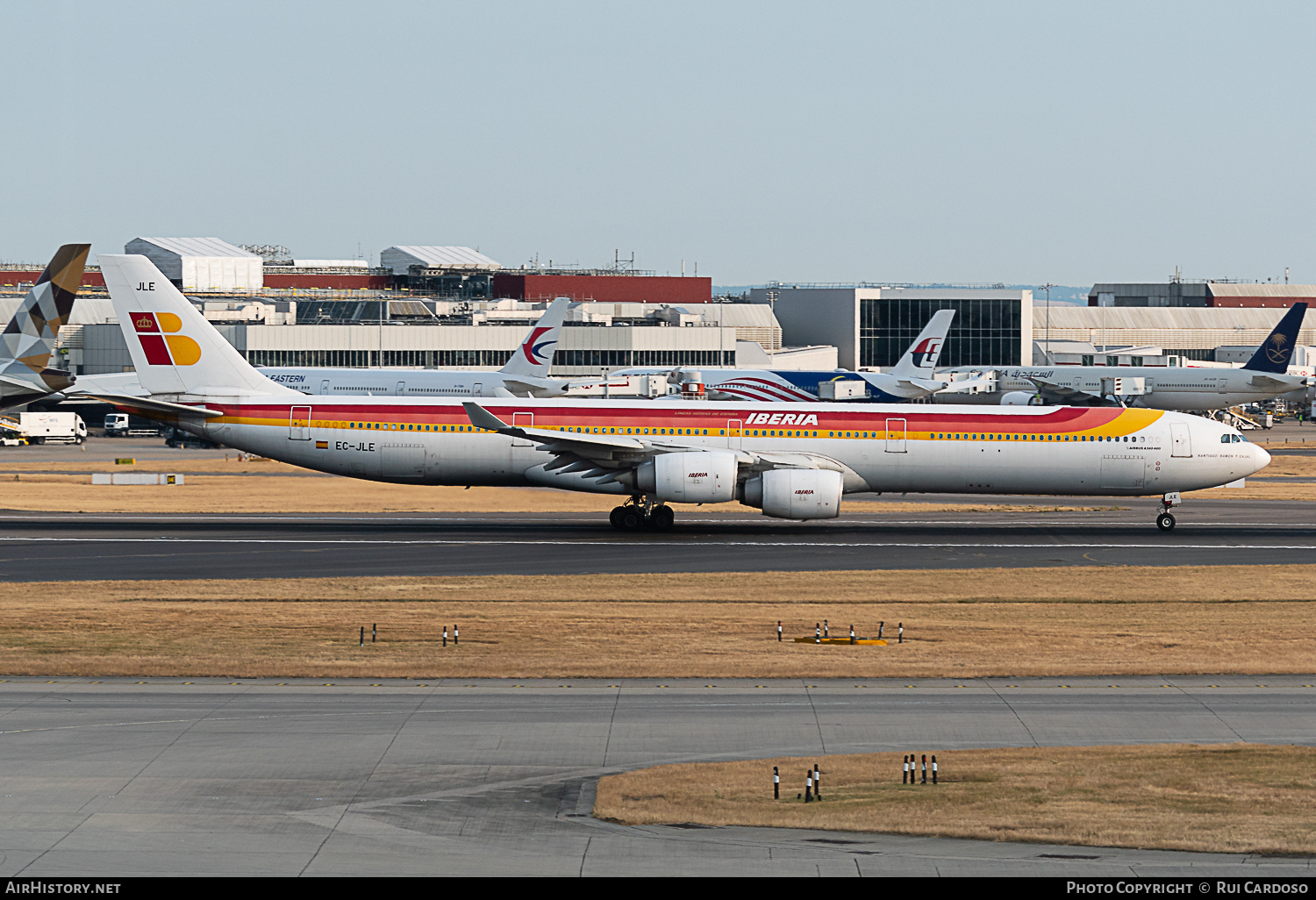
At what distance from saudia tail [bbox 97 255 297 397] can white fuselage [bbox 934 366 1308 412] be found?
244ft

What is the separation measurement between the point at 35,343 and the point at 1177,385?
9134 centimetres

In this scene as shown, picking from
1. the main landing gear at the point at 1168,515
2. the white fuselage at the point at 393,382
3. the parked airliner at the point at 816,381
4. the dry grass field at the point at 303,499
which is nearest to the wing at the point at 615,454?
the dry grass field at the point at 303,499

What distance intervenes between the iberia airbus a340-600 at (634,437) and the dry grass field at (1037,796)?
26.2 m

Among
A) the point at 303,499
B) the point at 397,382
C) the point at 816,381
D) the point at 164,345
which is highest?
the point at 164,345

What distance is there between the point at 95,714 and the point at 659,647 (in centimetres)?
1066

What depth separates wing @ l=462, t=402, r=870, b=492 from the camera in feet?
146

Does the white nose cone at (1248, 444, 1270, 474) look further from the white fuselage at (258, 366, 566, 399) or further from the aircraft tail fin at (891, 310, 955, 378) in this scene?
the aircraft tail fin at (891, 310, 955, 378)

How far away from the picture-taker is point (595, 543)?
43.8 metres

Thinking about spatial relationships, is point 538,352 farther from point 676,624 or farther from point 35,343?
point 676,624

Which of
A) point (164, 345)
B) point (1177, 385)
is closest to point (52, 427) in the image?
point (164, 345)

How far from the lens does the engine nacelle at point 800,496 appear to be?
143ft

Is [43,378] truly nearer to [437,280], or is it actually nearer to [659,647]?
[659,647]

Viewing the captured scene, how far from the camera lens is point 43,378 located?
50.8 meters
